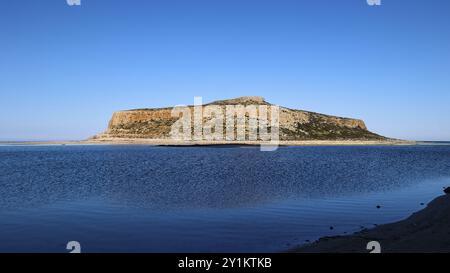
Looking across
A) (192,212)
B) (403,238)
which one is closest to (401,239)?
(403,238)

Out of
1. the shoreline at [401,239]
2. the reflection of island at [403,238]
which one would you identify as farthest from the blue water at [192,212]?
the reflection of island at [403,238]

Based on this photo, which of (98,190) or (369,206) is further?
(98,190)

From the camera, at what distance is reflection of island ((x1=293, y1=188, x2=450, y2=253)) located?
13.4m

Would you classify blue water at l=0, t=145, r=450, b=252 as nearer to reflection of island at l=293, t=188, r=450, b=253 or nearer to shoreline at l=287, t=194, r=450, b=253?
shoreline at l=287, t=194, r=450, b=253

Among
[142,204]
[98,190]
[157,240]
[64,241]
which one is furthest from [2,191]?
[157,240]

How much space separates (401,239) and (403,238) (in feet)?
0.77

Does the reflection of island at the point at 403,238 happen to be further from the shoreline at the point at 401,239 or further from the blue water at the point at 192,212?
the blue water at the point at 192,212

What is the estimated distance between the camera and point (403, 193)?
31703 millimetres

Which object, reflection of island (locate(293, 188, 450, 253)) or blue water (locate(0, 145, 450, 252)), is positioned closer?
reflection of island (locate(293, 188, 450, 253))

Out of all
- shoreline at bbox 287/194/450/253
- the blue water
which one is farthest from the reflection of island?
the blue water

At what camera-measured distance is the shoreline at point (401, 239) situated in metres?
13.4
